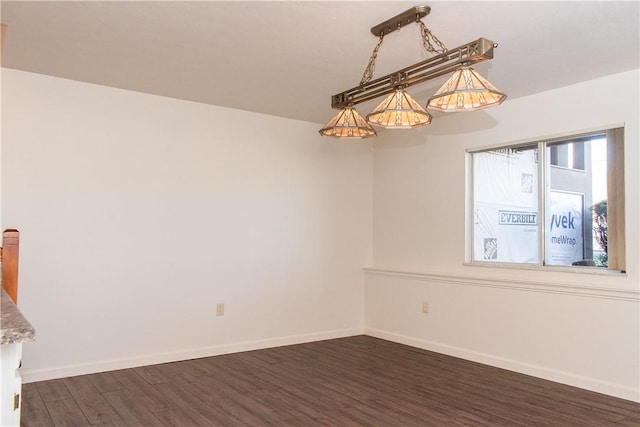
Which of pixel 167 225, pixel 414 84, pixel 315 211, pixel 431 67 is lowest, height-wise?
pixel 167 225

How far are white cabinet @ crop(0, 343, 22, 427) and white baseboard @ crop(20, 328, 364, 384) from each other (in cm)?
266

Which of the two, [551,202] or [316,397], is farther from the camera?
[551,202]

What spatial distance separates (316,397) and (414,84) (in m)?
2.17

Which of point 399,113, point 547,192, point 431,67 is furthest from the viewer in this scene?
point 547,192

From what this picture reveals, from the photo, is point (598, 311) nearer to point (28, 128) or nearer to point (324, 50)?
point (324, 50)

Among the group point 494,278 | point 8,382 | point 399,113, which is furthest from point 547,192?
point 8,382

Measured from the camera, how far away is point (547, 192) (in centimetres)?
406

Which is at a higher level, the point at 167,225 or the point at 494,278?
the point at 167,225

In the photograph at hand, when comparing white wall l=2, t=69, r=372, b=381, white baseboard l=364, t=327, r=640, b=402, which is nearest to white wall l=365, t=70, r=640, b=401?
white baseboard l=364, t=327, r=640, b=402

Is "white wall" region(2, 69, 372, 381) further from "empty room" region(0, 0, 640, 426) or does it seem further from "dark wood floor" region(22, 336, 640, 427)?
Answer: "dark wood floor" region(22, 336, 640, 427)

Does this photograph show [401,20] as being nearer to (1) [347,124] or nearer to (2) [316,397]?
(1) [347,124]

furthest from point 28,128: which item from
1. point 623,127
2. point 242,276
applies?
point 623,127

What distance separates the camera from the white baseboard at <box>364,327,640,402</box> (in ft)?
11.2

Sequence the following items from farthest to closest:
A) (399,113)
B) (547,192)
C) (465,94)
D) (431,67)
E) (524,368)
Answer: (547,192)
(524,368)
(399,113)
(431,67)
(465,94)
